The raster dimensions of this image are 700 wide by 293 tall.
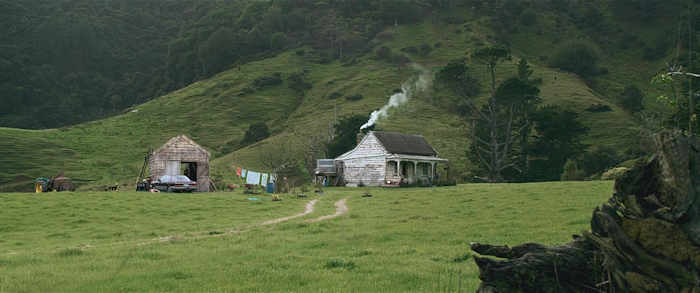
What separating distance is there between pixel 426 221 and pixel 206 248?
349 inches

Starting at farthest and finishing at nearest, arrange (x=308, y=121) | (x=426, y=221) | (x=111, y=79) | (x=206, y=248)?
1. (x=111, y=79)
2. (x=308, y=121)
3. (x=426, y=221)
4. (x=206, y=248)

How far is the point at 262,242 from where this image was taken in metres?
15.2

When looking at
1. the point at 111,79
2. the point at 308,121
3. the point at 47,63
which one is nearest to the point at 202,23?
the point at 111,79

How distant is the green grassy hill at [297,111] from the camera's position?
71500 mm

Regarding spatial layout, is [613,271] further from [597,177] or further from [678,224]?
[597,177]

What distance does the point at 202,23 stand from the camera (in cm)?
18825

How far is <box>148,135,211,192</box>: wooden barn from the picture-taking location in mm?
46000

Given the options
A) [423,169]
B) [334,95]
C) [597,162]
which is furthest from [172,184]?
[334,95]

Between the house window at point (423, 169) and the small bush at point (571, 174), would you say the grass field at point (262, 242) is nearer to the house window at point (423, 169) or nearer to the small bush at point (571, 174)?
the small bush at point (571, 174)

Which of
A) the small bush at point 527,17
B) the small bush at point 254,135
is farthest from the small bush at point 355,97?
the small bush at point 527,17

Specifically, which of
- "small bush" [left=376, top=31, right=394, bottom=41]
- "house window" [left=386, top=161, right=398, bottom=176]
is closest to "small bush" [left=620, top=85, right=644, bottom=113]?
"house window" [left=386, top=161, right=398, bottom=176]

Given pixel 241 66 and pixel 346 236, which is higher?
pixel 241 66

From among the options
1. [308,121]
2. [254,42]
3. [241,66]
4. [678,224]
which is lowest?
[678,224]

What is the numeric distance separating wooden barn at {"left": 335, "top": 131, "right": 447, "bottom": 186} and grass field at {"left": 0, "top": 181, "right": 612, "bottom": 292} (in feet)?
82.3
